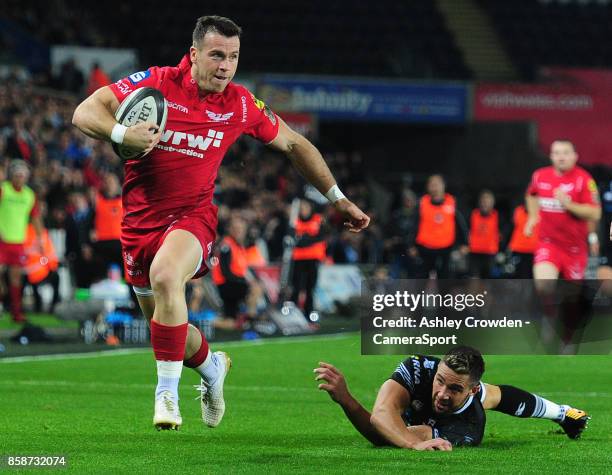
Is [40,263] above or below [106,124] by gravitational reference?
below

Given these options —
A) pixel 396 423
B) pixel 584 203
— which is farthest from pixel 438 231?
pixel 396 423

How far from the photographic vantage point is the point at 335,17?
37.4 meters

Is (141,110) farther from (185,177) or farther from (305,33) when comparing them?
(305,33)

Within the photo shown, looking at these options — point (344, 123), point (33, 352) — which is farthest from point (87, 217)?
point (344, 123)

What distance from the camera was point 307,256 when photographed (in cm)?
2056

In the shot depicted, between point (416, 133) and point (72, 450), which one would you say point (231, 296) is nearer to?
point (72, 450)

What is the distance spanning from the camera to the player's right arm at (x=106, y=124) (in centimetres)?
692

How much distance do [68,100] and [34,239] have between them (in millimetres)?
9333

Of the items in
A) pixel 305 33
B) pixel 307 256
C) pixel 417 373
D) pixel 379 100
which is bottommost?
pixel 417 373

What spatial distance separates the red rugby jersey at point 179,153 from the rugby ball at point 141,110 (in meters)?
0.35

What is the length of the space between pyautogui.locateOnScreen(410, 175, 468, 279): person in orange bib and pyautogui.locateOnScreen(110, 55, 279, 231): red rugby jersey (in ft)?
41.6

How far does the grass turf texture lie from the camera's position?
6914mm

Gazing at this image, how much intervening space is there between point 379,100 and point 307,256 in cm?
1400

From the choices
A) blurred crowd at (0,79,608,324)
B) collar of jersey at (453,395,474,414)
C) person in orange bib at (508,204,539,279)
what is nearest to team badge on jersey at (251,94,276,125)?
collar of jersey at (453,395,474,414)
